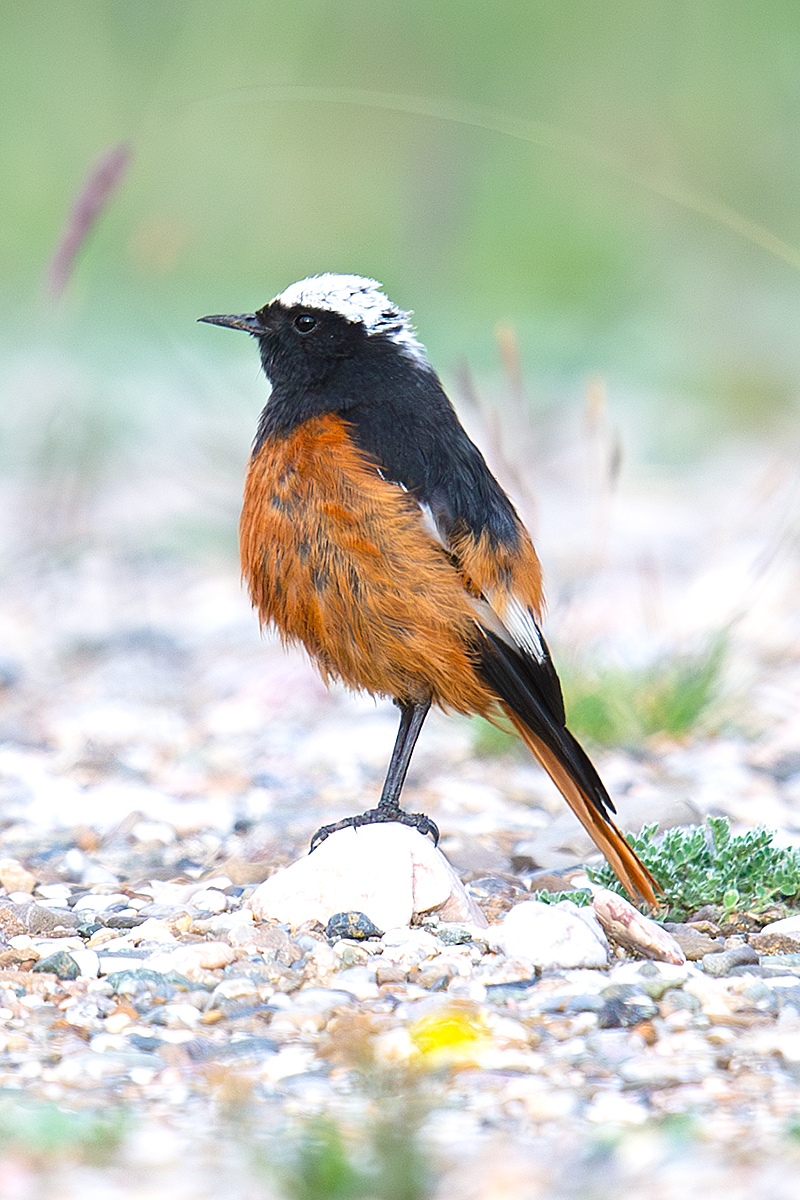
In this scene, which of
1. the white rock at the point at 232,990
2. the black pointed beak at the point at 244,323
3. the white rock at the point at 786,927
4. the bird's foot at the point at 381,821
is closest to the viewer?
the white rock at the point at 232,990

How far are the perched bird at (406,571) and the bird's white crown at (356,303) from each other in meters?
0.22

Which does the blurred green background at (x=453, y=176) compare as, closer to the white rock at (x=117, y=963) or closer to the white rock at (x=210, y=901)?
the white rock at (x=210, y=901)

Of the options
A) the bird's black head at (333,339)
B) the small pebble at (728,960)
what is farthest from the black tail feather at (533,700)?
the bird's black head at (333,339)

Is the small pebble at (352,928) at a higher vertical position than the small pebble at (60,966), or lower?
higher

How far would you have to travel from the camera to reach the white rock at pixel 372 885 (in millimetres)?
3670

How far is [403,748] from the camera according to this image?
169 inches

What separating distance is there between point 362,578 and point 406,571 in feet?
0.37

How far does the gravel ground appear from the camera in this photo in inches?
96.9

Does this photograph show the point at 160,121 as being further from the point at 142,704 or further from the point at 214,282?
the point at 214,282

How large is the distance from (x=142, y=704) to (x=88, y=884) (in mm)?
1977

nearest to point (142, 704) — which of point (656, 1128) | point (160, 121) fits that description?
point (160, 121)

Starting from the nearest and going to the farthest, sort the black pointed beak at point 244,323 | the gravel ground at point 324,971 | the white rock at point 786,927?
the gravel ground at point 324,971, the white rock at point 786,927, the black pointed beak at point 244,323

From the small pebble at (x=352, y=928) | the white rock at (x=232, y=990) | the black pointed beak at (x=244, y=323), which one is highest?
the black pointed beak at (x=244, y=323)

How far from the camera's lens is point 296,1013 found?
318 cm
